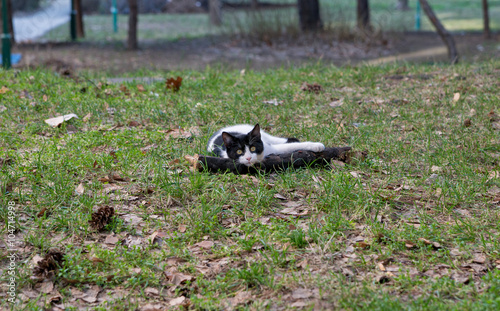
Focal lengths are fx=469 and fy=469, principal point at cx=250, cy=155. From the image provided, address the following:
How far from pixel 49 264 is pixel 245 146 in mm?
1679

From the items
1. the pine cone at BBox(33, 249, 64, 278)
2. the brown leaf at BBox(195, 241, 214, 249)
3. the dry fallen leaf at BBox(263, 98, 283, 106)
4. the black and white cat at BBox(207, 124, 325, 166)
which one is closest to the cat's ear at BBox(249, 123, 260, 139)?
the black and white cat at BBox(207, 124, 325, 166)

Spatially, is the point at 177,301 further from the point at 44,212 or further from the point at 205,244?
the point at 44,212

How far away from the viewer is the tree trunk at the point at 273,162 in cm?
380

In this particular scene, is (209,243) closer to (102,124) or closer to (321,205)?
(321,205)

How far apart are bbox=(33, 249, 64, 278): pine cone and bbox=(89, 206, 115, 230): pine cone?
0.35m

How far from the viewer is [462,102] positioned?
5.59 m

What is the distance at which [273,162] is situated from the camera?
3.87 meters

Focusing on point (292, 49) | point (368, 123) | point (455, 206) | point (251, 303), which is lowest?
point (251, 303)

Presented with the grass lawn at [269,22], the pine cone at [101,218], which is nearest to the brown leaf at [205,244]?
the pine cone at [101,218]

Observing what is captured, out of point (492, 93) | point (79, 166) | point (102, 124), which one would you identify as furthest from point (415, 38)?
point (79, 166)

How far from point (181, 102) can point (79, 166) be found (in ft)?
6.85

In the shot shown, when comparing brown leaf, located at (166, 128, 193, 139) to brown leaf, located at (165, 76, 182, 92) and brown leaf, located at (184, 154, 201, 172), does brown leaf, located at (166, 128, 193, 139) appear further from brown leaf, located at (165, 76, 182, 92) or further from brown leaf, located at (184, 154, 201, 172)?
brown leaf, located at (165, 76, 182, 92)

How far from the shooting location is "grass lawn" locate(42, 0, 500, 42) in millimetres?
13375

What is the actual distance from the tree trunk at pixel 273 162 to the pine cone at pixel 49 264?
1.32m
